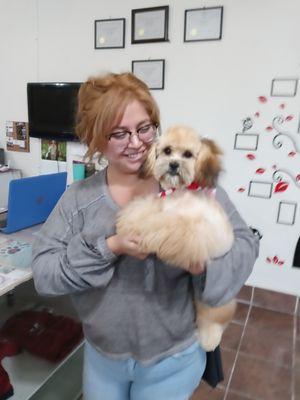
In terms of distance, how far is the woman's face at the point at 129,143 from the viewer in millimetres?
882

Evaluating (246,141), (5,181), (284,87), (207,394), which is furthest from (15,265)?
(5,181)

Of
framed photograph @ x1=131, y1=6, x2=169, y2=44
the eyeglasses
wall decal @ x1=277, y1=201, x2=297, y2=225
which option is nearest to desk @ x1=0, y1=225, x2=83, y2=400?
the eyeglasses

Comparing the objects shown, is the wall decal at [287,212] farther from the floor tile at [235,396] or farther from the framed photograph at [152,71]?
the framed photograph at [152,71]

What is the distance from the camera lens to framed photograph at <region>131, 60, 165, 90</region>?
8.96 feet

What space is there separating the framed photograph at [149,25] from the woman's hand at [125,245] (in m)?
2.30

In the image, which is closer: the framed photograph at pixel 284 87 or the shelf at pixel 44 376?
the shelf at pixel 44 376

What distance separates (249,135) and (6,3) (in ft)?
9.05

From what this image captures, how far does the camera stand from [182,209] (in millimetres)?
915

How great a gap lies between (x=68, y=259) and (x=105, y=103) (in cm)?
41

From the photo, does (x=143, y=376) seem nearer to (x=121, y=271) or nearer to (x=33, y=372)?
(x=121, y=271)

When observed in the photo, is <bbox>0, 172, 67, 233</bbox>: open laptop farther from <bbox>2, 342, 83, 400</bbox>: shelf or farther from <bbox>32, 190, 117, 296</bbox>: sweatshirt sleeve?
<bbox>32, 190, 117, 296</bbox>: sweatshirt sleeve

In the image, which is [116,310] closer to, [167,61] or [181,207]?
[181,207]

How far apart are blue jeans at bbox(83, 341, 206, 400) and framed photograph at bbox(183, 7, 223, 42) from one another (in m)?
2.28

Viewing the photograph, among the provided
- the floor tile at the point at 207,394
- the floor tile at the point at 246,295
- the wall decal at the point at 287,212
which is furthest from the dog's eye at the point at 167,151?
the floor tile at the point at 246,295
